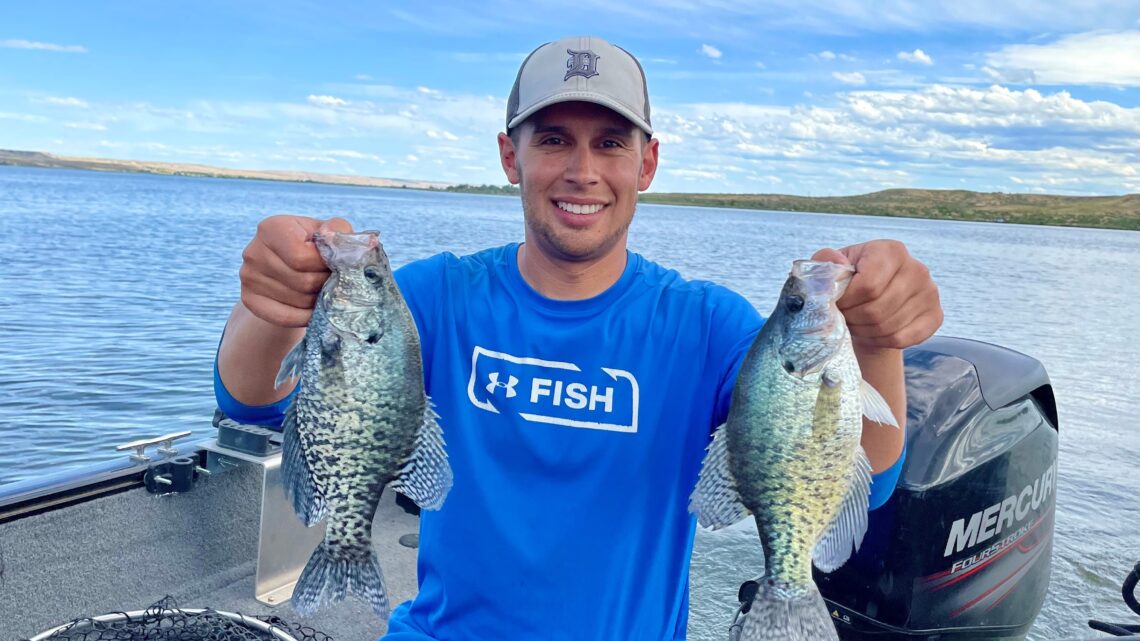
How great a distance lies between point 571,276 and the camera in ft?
9.24

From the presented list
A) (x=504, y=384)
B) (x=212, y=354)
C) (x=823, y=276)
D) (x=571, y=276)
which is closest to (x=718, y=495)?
(x=823, y=276)

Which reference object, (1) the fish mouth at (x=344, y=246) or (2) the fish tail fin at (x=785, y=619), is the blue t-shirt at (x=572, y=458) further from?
(1) the fish mouth at (x=344, y=246)

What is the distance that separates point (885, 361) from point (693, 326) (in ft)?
2.06

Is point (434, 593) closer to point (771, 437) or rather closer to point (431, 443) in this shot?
point (431, 443)

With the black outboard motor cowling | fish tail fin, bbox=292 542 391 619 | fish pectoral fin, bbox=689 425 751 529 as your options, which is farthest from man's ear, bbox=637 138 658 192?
the black outboard motor cowling

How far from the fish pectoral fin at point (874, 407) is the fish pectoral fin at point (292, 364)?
1.48 meters

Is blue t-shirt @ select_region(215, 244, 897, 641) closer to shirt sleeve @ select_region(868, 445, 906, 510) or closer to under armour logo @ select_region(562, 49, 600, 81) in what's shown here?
shirt sleeve @ select_region(868, 445, 906, 510)

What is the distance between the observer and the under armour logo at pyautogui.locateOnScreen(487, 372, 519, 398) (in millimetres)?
2689

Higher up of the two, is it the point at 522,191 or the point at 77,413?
the point at 522,191

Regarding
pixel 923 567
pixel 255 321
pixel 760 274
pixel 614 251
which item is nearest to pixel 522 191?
pixel 614 251

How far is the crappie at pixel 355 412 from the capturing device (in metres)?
2.22

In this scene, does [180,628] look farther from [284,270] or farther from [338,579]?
[284,270]

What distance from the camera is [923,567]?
12.0 feet

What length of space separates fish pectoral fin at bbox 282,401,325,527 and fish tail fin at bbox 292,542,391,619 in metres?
0.10
